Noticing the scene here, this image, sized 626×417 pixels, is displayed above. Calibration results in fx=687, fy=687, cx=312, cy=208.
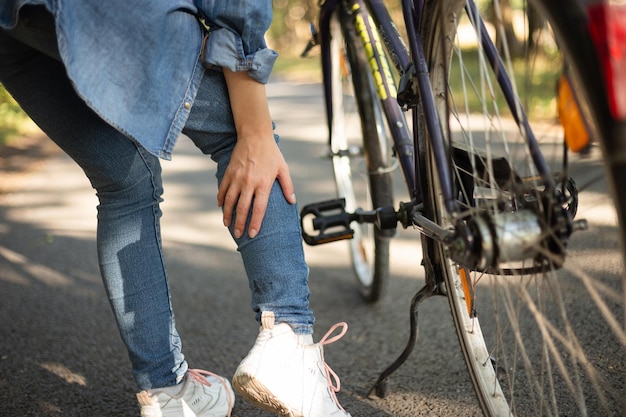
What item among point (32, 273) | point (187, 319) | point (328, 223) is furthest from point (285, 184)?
point (32, 273)

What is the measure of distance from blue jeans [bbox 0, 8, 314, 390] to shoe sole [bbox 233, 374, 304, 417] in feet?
0.46

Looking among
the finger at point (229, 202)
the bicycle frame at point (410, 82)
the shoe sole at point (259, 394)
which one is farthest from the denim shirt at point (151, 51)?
the shoe sole at point (259, 394)

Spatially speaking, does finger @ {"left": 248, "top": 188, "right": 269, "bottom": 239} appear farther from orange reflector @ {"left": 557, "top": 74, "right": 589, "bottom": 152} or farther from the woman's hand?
orange reflector @ {"left": 557, "top": 74, "right": 589, "bottom": 152}

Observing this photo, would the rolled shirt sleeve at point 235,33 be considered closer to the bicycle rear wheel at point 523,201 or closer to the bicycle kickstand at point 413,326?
the bicycle rear wheel at point 523,201

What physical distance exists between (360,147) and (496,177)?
A: 1194 mm

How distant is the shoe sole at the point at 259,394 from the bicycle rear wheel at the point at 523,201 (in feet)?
1.37

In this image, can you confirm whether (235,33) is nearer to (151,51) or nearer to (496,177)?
(151,51)

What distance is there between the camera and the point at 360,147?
246 centimetres

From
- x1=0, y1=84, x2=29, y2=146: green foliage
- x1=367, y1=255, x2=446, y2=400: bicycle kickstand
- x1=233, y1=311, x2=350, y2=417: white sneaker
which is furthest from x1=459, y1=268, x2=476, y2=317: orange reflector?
x1=0, y1=84, x2=29, y2=146: green foliage

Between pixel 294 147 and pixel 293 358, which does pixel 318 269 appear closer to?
pixel 293 358

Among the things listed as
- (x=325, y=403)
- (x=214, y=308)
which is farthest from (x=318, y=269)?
(x=325, y=403)

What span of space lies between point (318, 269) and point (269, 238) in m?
1.55

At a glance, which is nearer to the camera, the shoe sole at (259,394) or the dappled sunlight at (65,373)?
the shoe sole at (259,394)

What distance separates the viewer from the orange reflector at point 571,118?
985 mm
